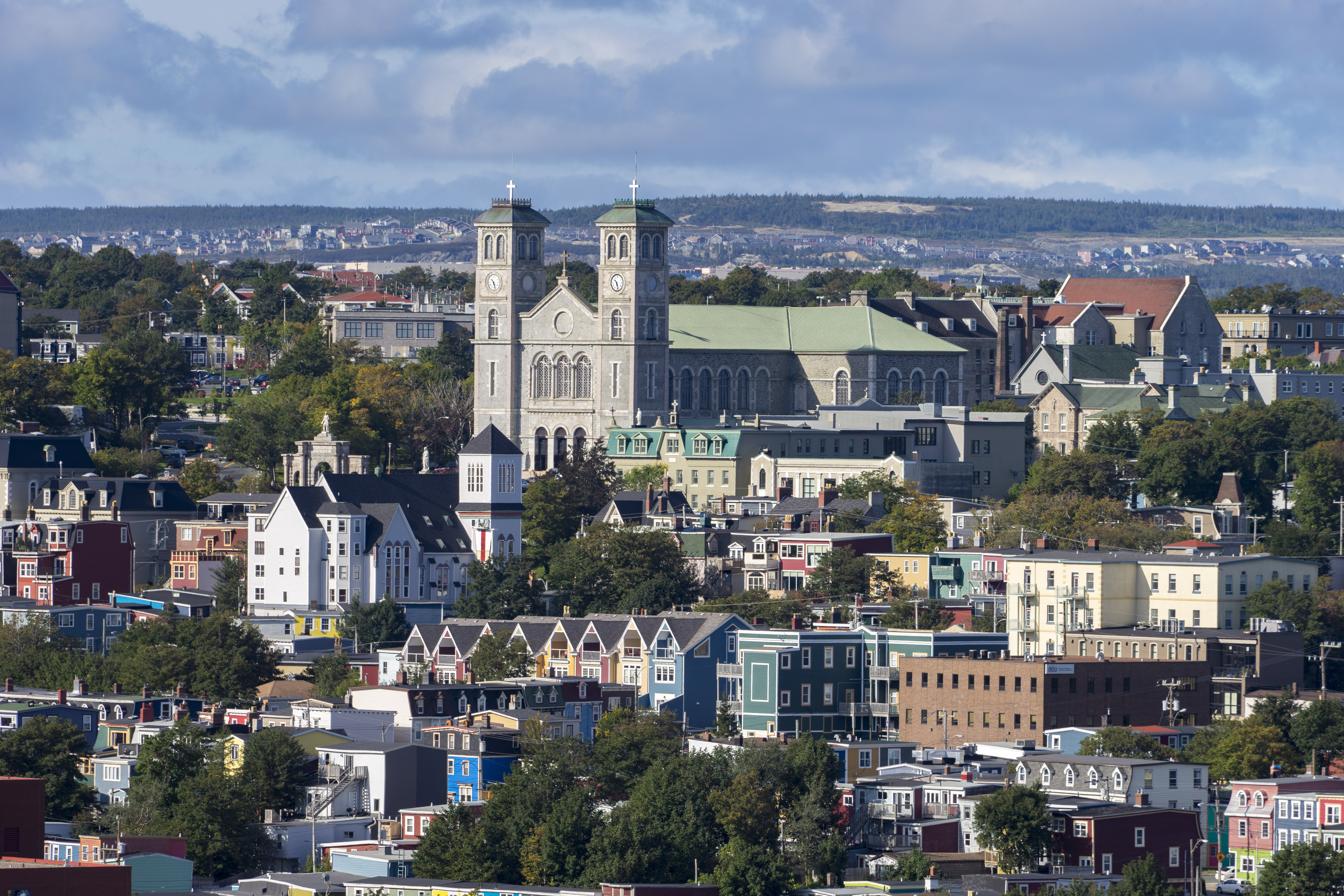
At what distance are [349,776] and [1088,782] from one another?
21477mm

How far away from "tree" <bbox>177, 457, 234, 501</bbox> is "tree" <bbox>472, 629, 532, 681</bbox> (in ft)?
138

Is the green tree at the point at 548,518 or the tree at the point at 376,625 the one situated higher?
the green tree at the point at 548,518

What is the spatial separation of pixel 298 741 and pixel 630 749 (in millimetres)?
10012

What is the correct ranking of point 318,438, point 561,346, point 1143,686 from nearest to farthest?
point 1143,686 → point 318,438 → point 561,346

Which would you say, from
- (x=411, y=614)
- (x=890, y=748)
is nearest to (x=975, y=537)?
(x=411, y=614)

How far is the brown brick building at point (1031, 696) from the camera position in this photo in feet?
326

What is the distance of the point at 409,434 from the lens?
17100cm

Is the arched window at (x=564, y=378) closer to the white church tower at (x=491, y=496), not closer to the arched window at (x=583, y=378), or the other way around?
the arched window at (x=583, y=378)

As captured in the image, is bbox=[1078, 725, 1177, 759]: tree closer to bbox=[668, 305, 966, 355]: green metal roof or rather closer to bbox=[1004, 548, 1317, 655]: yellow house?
bbox=[1004, 548, 1317, 655]: yellow house

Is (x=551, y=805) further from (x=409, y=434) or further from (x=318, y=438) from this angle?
(x=409, y=434)

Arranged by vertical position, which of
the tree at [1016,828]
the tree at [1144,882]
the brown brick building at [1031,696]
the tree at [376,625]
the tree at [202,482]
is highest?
the tree at [202,482]

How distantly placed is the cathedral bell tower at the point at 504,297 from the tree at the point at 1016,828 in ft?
289

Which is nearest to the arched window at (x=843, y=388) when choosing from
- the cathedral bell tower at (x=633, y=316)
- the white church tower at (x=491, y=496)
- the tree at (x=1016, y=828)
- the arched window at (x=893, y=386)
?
the arched window at (x=893, y=386)

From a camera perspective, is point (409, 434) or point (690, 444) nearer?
point (690, 444)
